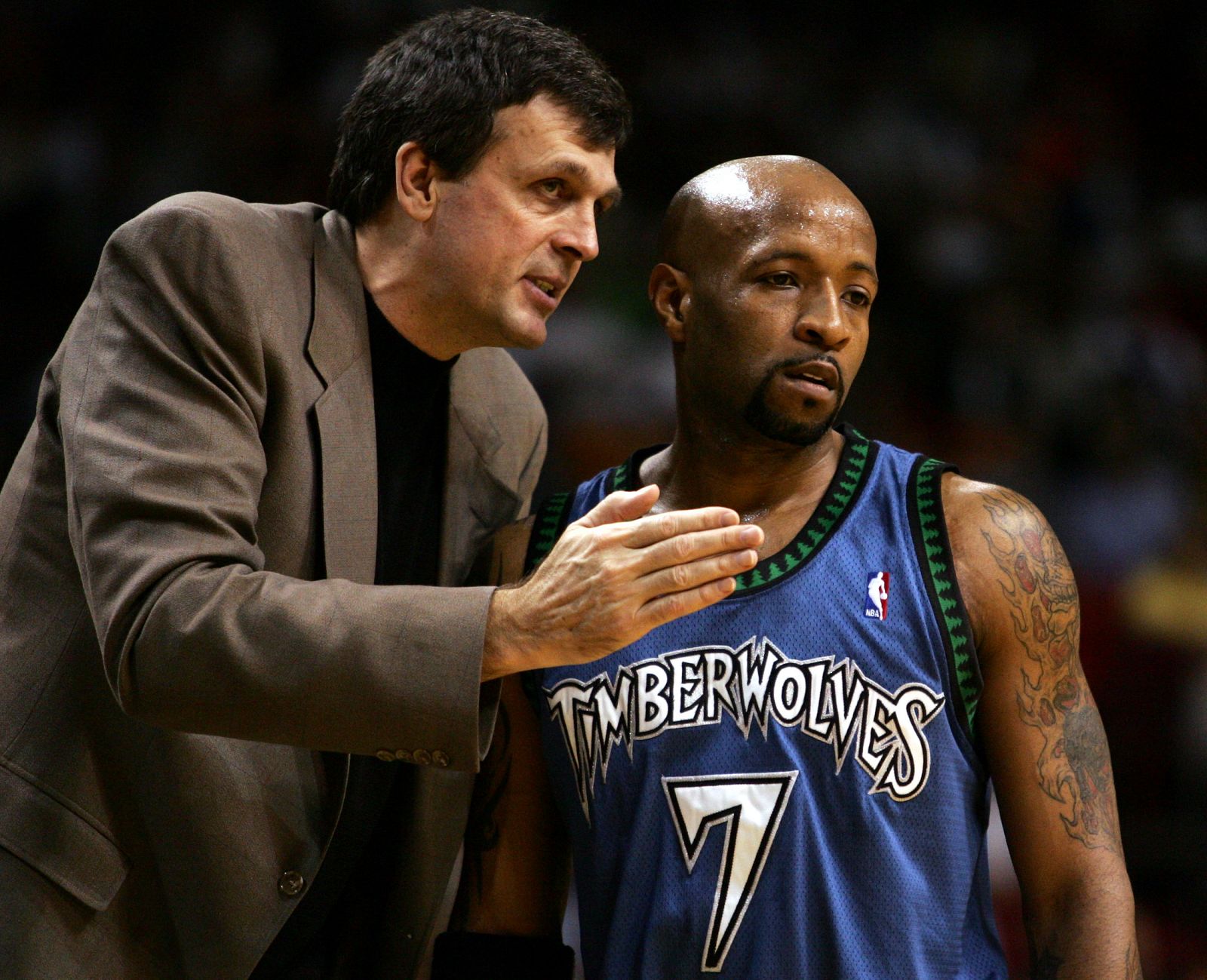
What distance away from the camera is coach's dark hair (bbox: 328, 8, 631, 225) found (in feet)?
7.50

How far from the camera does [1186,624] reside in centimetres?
502

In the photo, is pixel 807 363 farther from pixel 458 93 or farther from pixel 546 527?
pixel 458 93

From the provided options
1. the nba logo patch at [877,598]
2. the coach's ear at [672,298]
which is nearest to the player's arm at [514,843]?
the coach's ear at [672,298]

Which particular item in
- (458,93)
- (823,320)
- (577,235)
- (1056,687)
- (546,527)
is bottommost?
(1056,687)

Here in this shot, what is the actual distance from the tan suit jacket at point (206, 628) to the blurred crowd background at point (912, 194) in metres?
2.81

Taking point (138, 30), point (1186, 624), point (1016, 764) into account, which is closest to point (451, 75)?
point (1016, 764)

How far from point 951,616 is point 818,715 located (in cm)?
23

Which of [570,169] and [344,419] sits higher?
[570,169]

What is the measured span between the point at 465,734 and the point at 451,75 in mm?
1088

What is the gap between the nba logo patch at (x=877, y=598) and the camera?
207 centimetres

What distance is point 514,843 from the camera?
7.47ft

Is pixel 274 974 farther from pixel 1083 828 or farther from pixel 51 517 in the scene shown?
pixel 1083 828

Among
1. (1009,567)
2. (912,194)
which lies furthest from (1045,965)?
(912,194)

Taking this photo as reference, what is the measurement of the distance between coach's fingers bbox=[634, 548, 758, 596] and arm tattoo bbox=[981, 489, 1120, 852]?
0.52 meters
